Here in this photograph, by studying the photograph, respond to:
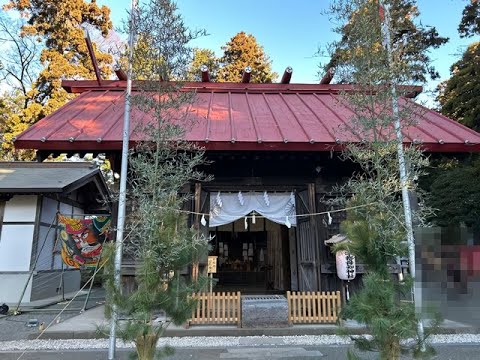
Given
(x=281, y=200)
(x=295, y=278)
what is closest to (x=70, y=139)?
(x=281, y=200)

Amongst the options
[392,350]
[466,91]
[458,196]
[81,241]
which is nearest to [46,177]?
[81,241]

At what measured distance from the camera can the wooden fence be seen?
6723mm

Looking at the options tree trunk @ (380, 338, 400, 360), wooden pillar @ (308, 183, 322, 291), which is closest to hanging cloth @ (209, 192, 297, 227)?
wooden pillar @ (308, 183, 322, 291)

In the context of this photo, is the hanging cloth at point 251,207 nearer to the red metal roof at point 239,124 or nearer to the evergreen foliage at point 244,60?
the red metal roof at point 239,124

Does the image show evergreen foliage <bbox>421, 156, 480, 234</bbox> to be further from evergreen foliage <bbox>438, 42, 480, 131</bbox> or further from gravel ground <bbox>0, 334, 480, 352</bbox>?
gravel ground <bbox>0, 334, 480, 352</bbox>

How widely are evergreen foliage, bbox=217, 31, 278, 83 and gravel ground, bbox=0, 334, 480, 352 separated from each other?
20.2m

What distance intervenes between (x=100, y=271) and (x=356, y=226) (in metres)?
3.43

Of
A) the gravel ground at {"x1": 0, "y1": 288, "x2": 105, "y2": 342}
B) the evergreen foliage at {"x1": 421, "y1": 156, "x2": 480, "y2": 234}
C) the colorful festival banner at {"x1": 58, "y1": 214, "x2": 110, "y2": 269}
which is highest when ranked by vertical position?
the evergreen foliage at {"x1": 421, "y1": 156, "x2": 480, "y2": 234}

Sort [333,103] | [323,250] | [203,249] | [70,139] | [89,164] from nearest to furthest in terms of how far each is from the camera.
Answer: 1. [203,249]
2. [70,139]
3. [323,250]
4. [333,103]
5. [89,164]

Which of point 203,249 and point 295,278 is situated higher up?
point 203,249

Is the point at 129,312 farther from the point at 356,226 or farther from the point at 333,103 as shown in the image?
the point at 333,103

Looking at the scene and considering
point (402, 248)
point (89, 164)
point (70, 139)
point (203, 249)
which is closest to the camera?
point (402, 248)

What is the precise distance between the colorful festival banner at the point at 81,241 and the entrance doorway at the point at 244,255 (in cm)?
528

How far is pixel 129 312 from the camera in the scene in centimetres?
393
